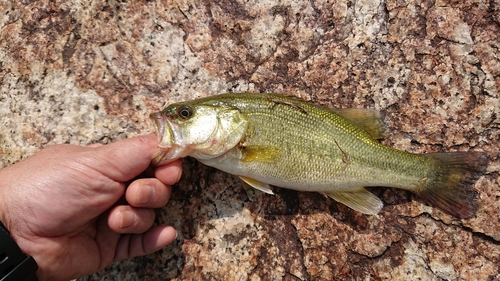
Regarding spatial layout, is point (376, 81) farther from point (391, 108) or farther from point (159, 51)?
point (159, 51)

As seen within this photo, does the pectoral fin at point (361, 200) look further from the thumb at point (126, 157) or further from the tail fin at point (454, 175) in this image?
the thumb at point (126, 157)

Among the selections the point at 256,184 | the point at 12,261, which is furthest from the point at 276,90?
the point at 12,261

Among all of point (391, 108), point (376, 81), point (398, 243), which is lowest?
point (398, 243)

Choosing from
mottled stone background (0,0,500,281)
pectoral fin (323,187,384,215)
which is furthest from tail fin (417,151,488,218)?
pectoral fin (323,187,384,215)

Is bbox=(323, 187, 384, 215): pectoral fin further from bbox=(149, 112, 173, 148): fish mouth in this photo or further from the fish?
bbox=(149, 112, 173, 148): fish mouth

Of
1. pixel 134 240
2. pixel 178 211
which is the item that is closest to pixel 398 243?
pixel 178 211

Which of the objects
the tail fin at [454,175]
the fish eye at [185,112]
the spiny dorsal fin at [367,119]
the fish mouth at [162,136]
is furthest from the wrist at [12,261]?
the tail fin at [454,175]

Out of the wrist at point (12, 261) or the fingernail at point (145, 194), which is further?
the fingernail at point (145, 194)
